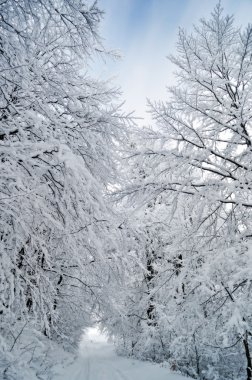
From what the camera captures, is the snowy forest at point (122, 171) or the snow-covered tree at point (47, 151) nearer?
the snow-covered tree at point (47, 151)

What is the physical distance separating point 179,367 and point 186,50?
31.6ft

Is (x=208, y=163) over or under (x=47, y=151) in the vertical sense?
over

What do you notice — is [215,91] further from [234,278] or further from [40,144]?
[40,144]

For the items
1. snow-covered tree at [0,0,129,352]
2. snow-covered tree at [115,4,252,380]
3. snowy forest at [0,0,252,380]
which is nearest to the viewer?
snow-covered tree at [0,0,129,352]

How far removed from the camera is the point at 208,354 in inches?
375

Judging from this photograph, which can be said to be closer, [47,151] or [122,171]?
[47,151]

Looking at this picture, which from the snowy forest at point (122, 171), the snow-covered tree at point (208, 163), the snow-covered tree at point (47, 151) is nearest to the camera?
the snow-covered tree at point (47, 151)

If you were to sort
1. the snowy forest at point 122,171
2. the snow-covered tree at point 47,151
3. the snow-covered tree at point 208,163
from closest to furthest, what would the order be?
1. the snow-covered tree at point 47,151
2. the snowy forest at point 122,171
3. the snow-covered tree at point 208,163

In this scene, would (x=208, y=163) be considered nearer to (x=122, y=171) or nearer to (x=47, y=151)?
(x=122, y=171)

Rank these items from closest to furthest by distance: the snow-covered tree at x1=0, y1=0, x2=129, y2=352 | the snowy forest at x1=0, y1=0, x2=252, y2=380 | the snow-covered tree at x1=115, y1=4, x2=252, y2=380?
the snow-covered tree at x1=0, y1=0, x2=129, y2=352 → the snowy forest at x1=0, y1=0, x2=252, y2=380 → the snow-covered tree at x1=115, y1=4, x2=252, y2=380

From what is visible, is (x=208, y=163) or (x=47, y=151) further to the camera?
(x=208, y=163)

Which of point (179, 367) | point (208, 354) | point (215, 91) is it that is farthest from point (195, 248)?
point (179, 367)

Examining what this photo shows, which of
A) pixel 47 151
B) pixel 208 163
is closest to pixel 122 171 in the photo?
pixel 208 163

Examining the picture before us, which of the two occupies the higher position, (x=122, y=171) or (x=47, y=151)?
(x=122, y=171)
